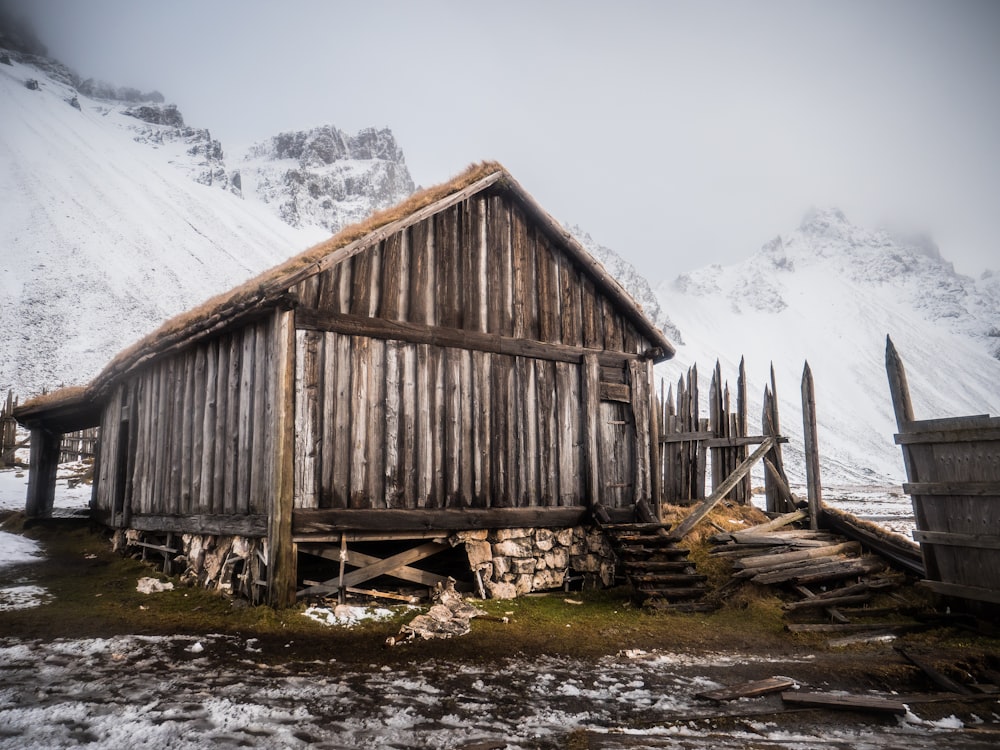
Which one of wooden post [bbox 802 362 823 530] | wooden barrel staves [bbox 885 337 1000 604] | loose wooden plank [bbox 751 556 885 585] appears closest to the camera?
wooden barrel staves [bbox 885 337 1000 604]

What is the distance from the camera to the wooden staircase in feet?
30.7

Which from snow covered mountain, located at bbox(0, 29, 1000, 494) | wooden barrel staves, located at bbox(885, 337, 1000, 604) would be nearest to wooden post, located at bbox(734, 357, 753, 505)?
wooden barrel staves, located at bbox(885, 337, 1000, 604)

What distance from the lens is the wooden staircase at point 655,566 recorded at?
A: 936 centimetres

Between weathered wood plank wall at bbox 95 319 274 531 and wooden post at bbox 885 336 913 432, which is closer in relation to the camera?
wooden post at bbox 885 336 913 432

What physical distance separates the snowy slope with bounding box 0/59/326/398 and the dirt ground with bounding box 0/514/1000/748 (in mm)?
42800

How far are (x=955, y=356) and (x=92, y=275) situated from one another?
119 metres

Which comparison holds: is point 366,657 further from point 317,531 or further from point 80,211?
point 80,211

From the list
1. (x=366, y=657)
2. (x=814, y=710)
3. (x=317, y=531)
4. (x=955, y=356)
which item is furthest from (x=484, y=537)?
(x=955, y=356)

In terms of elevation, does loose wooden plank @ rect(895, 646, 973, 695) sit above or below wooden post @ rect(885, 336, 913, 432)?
below

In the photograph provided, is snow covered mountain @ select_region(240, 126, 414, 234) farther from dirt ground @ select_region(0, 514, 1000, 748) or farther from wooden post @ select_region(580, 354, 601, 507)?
dirt ground @ select_region(0, 514, 1000, 748)

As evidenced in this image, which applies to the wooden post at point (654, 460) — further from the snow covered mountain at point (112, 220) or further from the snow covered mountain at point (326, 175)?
the snow covered mountain at point (326, 175)

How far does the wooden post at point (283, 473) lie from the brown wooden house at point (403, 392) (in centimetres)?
3

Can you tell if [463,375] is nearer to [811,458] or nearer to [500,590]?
[500,590]

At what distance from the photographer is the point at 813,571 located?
9594mm
